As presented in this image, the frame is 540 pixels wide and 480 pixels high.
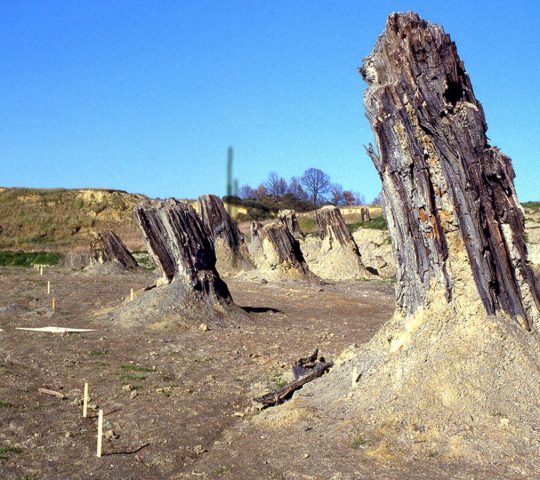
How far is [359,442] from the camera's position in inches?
336

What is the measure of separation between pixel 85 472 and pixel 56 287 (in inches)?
655

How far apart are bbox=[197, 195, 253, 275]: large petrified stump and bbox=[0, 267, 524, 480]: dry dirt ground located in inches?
385

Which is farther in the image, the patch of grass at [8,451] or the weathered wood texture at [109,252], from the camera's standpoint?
the weathered wood texture at [109,252]

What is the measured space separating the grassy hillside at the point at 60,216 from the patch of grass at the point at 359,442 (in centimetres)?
5330

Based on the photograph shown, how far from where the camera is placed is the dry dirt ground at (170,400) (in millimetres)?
8273

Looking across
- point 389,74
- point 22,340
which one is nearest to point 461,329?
point 389,74

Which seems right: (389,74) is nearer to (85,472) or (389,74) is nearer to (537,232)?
(85,472)

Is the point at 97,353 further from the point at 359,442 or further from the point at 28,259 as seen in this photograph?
the point at 28,259

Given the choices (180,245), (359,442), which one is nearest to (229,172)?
(359,442)

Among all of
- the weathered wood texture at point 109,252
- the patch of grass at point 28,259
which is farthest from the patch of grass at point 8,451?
the patch of grass at point 28,259

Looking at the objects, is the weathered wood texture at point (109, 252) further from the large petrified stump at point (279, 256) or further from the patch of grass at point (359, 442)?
the patch of grass at point (359, 442)

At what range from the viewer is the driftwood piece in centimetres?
1033

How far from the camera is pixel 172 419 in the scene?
401 inches

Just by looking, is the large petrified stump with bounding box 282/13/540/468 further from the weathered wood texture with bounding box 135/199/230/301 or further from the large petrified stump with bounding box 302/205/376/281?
the large petrified stump with bounding box 302/205/376/281
